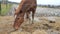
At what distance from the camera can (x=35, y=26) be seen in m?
1.19

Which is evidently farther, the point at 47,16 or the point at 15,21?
the point at 47,16

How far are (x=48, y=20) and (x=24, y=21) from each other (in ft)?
0.59

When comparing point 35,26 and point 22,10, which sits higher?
point 22,10

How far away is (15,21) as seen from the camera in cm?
110

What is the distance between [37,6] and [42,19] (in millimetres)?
96

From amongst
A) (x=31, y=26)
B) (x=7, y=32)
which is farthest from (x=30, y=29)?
(x=7, y=32)

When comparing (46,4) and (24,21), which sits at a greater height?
(46,4)

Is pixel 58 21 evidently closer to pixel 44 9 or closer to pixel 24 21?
pixel 44 9

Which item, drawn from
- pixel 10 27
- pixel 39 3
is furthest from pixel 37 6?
pixel 10 27

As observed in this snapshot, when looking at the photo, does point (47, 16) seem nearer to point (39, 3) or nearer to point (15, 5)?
point (39, 3)

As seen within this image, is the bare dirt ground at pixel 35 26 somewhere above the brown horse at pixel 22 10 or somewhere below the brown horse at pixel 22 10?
below

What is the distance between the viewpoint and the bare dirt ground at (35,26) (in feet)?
3.70

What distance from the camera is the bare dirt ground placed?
113cm

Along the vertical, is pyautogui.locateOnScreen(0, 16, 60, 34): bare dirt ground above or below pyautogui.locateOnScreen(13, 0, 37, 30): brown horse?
below
